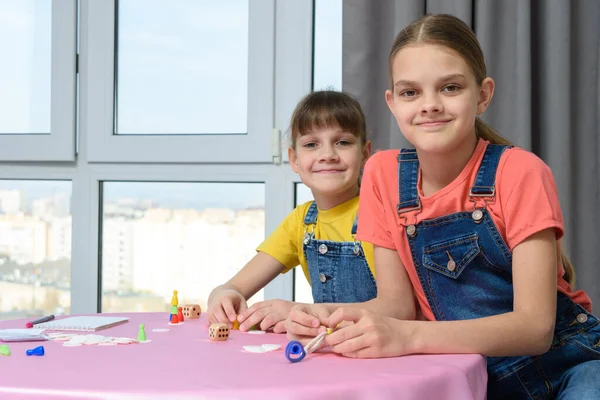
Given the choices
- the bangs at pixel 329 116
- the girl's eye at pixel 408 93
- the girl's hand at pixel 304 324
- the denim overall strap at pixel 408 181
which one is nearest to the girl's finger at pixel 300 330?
the girl's hand at pixel 304 324

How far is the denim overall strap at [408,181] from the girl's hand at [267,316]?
0.90 ft

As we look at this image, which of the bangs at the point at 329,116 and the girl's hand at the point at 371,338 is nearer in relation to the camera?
the girl's hand at the point at 371,338

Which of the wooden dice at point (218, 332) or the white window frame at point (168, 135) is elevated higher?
the white window frame at point (168, 135)

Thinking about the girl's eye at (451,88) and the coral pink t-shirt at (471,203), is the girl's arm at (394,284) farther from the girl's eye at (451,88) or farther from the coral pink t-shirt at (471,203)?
the girl's eye at (451,88)

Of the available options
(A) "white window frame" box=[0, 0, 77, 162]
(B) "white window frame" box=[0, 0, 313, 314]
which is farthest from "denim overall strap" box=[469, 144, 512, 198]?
(A) "white window frame" box=[0, 0, 77, 162]

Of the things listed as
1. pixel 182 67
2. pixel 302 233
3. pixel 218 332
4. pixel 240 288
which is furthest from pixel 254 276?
pixel 182 67

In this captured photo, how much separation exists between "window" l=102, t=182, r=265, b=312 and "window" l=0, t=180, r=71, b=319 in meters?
0.19

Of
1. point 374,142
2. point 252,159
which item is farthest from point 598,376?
point 252,159

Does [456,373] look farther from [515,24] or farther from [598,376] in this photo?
[515,24]

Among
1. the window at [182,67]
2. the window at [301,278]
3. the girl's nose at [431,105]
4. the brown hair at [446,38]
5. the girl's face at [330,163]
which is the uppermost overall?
the window at [182,67]

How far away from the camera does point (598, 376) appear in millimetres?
1062

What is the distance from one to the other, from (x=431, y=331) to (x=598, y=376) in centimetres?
32

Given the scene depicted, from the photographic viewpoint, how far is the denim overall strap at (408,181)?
124cm

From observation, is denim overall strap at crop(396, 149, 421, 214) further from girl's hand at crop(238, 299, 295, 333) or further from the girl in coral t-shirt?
girl's hand at crop(238, 299, 295, 333)
